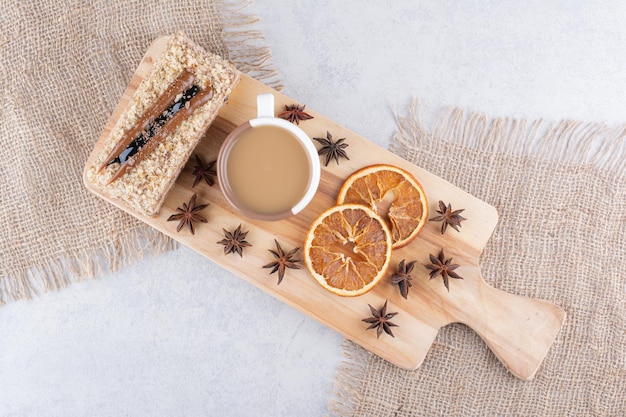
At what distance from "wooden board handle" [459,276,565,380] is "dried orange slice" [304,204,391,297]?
57 centimetres

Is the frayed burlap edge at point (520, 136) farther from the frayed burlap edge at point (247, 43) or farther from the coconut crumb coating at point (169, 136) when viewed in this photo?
the coconut crumb coating at point (169, 136)

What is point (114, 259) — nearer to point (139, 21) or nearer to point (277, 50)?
point (139, 21)

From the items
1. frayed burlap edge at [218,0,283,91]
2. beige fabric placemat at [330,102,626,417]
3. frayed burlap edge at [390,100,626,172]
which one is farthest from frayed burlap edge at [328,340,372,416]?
frayed burlap edge at [218,0,283,91]

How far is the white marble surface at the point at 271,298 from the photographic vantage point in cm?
288

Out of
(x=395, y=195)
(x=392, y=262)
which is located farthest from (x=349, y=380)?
(x=395, y=195)

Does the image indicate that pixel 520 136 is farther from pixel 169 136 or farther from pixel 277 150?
pixel 169 136

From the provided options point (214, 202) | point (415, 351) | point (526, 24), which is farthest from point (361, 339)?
point (526, 24)

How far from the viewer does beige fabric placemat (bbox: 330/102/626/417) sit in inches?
110

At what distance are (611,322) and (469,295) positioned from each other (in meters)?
0.89

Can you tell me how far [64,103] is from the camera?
281 centimetres

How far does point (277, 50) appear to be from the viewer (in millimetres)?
2947

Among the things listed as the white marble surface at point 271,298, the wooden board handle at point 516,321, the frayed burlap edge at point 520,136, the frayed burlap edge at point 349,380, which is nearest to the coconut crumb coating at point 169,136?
the white marble surface at point 271,298

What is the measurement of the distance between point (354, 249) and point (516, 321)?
932 mm

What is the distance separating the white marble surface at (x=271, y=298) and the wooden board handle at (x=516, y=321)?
2.58 ft
